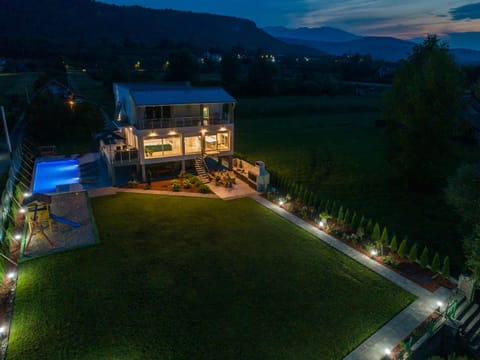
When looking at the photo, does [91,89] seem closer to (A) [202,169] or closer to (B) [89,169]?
(B) [89,169]

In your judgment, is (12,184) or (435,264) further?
(12,184)

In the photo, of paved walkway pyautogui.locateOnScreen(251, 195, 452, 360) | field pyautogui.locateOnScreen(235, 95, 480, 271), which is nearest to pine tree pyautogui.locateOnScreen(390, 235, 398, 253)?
paved walkway pyautogui.locateOnScreen(251, 195, 452, 360)

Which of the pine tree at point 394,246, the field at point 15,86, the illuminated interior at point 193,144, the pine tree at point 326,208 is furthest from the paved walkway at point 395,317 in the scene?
the field at point 15,86

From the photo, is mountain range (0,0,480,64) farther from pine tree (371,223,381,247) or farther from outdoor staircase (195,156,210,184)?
pine tree (371,223,381,247)

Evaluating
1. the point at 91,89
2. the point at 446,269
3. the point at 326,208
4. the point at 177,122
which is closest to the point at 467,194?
the point at 446,269

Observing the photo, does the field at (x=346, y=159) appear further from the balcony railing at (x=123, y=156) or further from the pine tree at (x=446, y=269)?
the balcony railing at (x=123, y=156)

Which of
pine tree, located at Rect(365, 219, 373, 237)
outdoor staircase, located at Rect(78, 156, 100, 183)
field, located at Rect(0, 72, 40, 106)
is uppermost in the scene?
field, located at Rect(0, 72, 40, 106)
